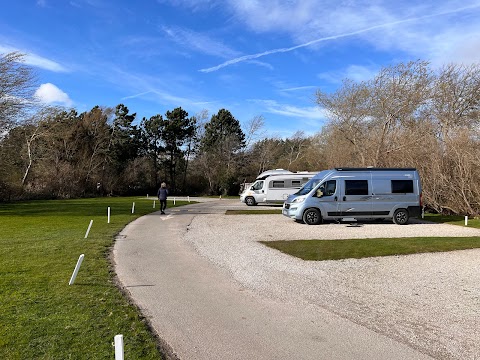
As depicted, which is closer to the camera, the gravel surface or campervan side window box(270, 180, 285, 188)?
the gravel surface

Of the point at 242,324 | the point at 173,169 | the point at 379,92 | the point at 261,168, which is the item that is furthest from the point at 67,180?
the point at 242,324

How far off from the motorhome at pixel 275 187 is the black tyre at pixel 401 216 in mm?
11629

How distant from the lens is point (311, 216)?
56.6 ft

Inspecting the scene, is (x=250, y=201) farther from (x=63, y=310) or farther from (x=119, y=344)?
(x=119, y=344)

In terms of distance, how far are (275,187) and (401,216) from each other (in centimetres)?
1363

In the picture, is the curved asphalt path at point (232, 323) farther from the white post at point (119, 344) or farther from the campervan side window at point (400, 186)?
the campervan side window at point (400, 186)

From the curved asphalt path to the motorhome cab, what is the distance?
960 cm

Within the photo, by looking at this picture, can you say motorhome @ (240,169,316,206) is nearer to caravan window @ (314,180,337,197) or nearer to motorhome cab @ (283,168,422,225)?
motorhome cab @ (283,168,422,225)

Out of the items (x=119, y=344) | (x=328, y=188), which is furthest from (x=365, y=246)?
(x=119, y=344)

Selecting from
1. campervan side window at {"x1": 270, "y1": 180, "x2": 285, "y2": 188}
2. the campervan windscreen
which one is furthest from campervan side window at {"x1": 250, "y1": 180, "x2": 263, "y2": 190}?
the campervan windscreen

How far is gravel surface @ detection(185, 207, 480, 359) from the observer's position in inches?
190

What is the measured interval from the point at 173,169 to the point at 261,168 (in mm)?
16190

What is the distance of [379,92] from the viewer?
3253 cm

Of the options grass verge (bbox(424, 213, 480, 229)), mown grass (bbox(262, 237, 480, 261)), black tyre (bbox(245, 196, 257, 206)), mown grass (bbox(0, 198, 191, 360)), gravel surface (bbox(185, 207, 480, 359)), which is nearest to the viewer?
mown grass (bbox(0, 198, 191, 360))
